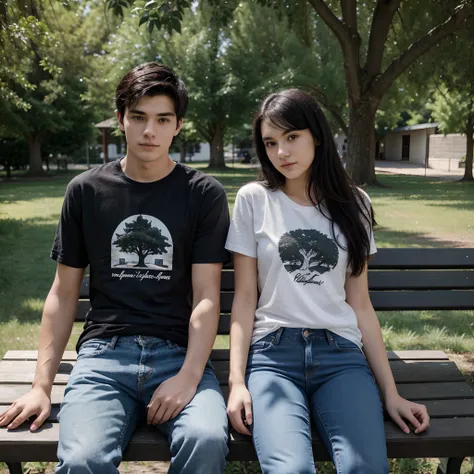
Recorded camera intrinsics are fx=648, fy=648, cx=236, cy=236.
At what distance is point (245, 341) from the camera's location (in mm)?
2547

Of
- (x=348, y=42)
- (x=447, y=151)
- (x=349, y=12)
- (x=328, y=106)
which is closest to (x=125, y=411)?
(x=348, y=42)

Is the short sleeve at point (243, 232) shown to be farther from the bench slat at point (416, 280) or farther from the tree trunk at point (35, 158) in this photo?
the tree trunk at point (35, 158)

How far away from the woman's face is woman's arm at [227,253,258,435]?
0.41 meters

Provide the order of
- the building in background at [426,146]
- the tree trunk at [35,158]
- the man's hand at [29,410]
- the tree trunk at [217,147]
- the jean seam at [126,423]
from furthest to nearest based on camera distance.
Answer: the building in background at [426,146] < the tree trunk at [217,147] < the tree trunk at [35,158] < the man's hand at [29,410] < the jean seam at [126,423]

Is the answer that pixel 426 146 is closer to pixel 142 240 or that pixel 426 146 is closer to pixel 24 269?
pixel 24 269

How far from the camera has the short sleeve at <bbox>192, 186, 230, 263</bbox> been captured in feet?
8.63

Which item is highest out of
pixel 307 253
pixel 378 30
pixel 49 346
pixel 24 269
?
pixel 378 30

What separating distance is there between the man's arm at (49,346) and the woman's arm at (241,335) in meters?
0.67

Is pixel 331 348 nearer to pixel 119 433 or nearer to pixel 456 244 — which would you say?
pixel 119 433

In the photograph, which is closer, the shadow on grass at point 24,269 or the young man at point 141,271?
the young man at point 141,271

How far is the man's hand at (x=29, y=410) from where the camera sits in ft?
7.67

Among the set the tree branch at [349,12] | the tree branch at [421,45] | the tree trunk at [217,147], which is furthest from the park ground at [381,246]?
the tree trunk at [217,147]

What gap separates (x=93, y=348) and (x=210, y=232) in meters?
0.65

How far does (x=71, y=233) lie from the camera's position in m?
2.66
